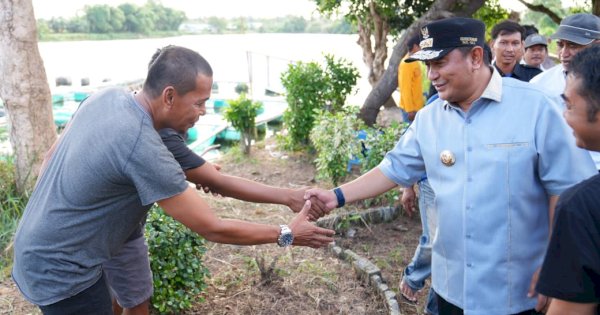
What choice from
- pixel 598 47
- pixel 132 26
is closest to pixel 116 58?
pixel 132 26

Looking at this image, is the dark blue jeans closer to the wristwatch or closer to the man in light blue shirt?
the wristwatch

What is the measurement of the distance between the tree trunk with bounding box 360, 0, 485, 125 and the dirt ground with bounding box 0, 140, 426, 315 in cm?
346

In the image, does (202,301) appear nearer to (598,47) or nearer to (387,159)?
(387,159)

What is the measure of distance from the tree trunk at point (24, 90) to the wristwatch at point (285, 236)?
4.07 metres

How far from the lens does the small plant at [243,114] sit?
359 inches

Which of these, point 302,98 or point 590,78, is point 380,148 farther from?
point 590,78

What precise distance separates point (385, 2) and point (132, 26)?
29743 mm

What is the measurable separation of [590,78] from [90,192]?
1920mm

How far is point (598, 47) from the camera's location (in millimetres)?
1729

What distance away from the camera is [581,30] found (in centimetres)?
410

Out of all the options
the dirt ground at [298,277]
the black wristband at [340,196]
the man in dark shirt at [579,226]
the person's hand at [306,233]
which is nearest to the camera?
the man in dark shirt at [579,226]

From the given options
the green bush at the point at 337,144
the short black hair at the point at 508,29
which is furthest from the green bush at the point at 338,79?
the short black hair at the point at 508,29

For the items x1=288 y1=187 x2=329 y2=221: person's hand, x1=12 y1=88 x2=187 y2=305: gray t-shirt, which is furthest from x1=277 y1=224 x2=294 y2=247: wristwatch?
x1=12 y1=88 x2=187 y2=305: gray t-shirt

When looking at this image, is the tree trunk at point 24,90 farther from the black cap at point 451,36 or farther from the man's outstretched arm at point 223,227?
the black cap at point 451,36
